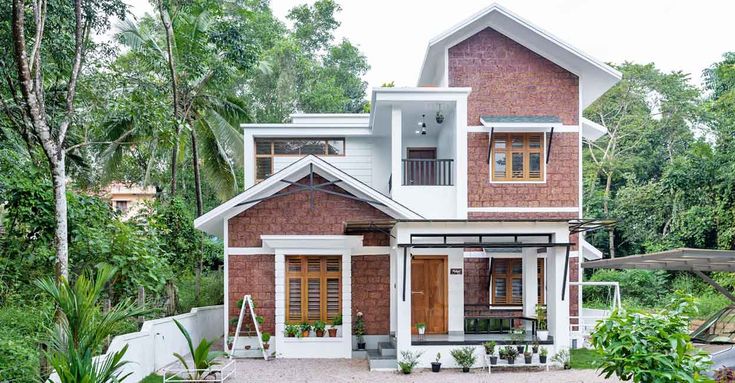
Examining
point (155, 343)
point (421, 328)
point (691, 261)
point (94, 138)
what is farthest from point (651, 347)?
point (94, 138)

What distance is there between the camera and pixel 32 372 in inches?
296

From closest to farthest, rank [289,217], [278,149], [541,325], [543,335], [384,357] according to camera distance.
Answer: [543,335], [384,357], [541,325], [289,217], [278,149]

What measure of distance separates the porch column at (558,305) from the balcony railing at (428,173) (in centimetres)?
361

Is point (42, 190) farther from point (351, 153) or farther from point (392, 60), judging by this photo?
point (392, 60)

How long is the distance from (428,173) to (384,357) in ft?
17.5

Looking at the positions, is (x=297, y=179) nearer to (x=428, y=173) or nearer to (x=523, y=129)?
(x=428, y=173)

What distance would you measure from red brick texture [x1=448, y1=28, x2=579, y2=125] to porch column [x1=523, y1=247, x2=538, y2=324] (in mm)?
3472

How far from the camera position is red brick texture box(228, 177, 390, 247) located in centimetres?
1383

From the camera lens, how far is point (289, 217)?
1384cm

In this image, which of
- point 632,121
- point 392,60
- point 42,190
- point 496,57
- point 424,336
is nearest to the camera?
point 42,190

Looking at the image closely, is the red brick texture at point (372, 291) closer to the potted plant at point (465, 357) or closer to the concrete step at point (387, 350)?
the concrete step at point (387, 350)

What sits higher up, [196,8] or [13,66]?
[196,8]

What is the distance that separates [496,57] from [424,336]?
23.2 ft

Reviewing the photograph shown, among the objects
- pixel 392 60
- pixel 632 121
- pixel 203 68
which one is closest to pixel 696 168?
pixel 632 121
